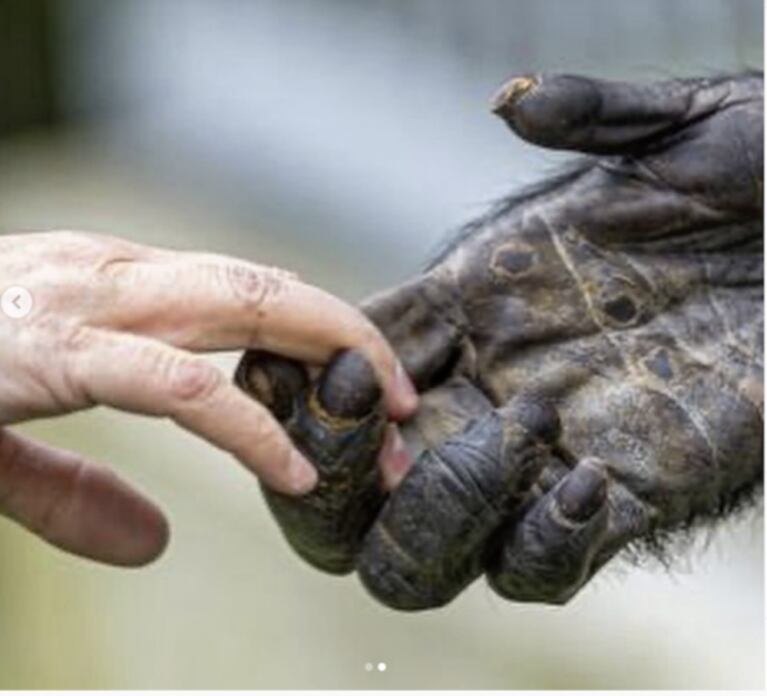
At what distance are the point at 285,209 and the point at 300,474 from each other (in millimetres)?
1639

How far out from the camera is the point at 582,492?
76 centimetres

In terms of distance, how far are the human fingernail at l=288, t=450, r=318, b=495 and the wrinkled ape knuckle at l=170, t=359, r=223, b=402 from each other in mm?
54

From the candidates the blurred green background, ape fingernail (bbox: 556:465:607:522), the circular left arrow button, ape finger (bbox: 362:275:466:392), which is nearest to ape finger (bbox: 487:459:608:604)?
ape fingernail (bbox: 556:465:607:522)

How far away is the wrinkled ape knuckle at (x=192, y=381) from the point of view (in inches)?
28.2

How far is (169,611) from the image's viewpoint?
7.21 feet

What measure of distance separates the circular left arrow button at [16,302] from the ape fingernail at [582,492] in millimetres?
249

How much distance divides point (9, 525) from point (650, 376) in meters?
1.41

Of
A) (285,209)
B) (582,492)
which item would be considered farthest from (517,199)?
(285,209)

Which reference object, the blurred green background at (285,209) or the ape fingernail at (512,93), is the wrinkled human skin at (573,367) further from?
the blurred green background at (285,209)

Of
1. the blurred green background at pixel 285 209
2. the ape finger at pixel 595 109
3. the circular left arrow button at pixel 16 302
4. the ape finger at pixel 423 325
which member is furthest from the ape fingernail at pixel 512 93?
the blurred green background at pixel 285 209

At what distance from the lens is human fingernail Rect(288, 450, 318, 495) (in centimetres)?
76

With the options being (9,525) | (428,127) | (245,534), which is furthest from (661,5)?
(9,525)

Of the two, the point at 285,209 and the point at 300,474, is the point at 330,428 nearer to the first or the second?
the point at 300,474

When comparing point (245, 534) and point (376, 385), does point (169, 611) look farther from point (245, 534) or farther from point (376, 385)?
point (376, 385)
